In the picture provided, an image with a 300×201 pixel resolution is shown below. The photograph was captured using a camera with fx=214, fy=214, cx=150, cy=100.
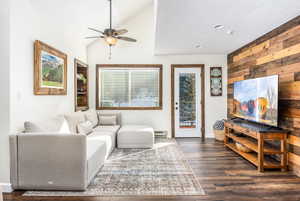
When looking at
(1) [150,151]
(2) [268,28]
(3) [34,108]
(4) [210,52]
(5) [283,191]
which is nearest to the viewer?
(5) [283,191]

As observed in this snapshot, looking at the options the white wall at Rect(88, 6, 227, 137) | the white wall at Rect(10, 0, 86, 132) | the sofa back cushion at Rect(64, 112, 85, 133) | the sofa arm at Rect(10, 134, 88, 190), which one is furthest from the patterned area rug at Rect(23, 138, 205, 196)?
the white wall at Rect(88, 6, 227, 137)

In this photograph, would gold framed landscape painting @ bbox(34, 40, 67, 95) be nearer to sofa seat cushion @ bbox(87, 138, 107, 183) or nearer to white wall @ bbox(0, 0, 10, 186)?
white wall @ bbox(0, 0, 10, 186)

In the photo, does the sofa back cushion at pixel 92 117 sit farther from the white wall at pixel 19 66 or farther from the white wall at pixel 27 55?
the white wall at pixel 19 66

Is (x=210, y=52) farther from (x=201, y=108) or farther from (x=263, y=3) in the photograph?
(x=263, y=3)

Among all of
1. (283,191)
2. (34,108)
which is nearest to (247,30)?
(283,191)

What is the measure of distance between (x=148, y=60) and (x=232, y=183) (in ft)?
13.2

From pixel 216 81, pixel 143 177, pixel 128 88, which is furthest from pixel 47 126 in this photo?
pixel 216 81

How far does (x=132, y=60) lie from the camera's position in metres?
6.02

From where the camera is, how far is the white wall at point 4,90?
8.55 ft

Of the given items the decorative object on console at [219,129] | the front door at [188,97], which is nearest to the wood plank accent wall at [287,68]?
the decorative object on console at [219,129]

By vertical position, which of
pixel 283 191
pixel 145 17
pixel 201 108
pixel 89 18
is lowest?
pixel 283 191

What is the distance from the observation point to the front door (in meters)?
5.96

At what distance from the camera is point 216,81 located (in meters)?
5.91

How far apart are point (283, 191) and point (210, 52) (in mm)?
Result: 3898
